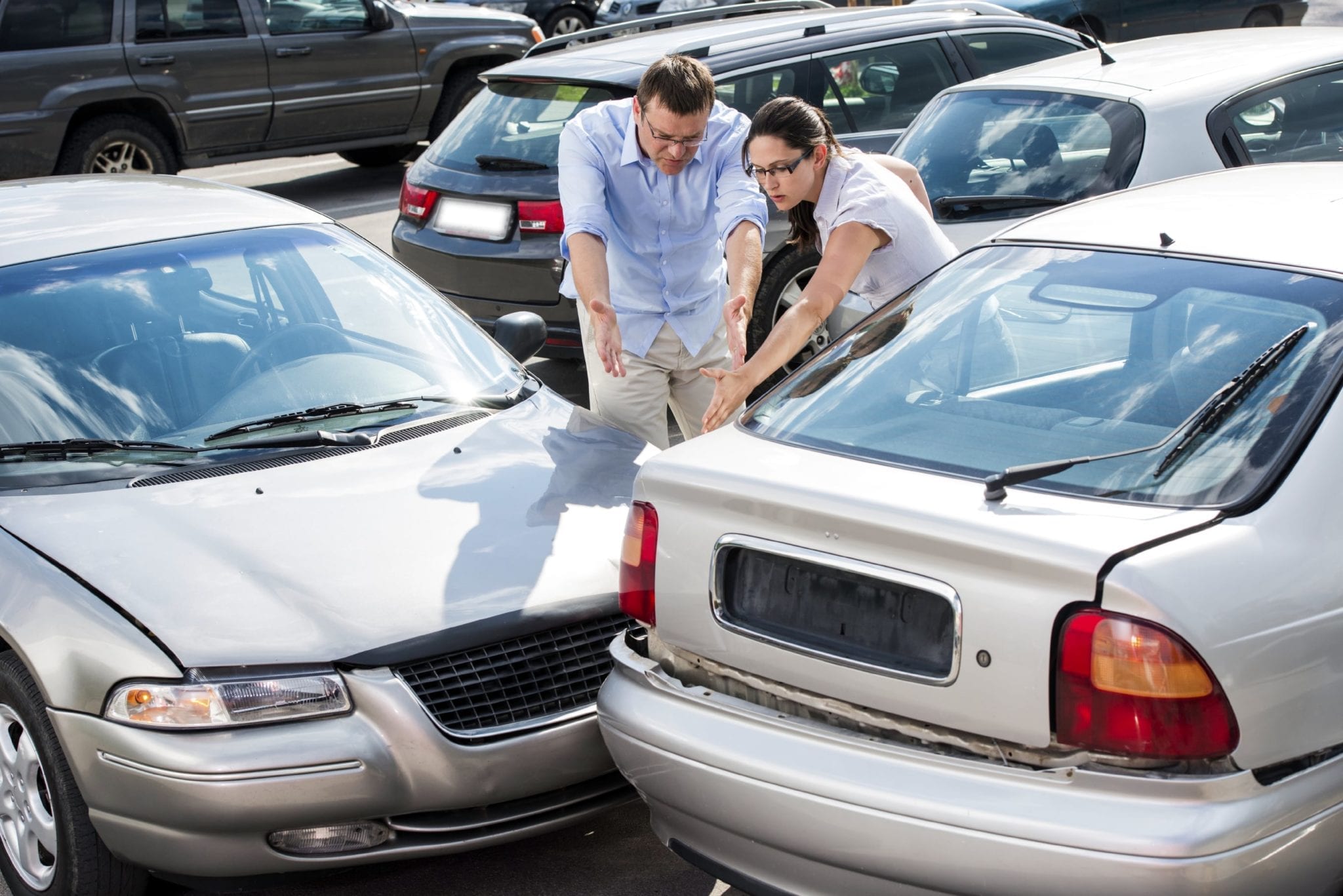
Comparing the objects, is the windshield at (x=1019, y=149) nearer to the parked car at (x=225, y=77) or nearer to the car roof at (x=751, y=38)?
the car roof at (x=751, y=38)

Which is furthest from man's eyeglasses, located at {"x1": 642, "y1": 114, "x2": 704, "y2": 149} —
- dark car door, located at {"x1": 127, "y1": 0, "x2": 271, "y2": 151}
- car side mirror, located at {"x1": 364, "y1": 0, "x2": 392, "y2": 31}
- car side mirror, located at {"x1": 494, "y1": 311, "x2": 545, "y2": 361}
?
car side mirror, located at {"x1": 364, "y1": 0, "x2": 392, "y2": 31}

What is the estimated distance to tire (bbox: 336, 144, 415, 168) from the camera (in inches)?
569

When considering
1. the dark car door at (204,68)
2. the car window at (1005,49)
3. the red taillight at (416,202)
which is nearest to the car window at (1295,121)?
the car window at (1005,49)

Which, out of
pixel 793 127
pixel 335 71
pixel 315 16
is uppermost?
pixel 793 127

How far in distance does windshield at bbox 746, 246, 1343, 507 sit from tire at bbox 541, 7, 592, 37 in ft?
55.4

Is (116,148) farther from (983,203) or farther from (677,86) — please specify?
(677,86)

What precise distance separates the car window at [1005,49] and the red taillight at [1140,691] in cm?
626

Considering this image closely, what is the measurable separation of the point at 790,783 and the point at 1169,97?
395cm

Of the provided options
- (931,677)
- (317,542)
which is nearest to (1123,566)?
(931,677)

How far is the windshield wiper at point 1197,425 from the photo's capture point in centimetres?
271

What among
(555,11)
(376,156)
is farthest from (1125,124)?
(555,11)

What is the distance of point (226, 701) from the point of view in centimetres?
322

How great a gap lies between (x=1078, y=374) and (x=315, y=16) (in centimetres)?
1077

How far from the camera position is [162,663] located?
3.24 meters
